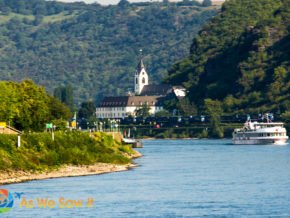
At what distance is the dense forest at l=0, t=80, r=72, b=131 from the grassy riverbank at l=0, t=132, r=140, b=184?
727 centimetres

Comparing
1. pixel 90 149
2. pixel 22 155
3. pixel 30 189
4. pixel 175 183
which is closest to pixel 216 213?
pixel 30 189

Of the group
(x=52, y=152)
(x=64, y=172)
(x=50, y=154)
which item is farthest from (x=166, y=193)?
(x=52, y=152)

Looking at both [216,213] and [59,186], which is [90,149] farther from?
[216,213]

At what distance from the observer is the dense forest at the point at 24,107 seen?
161 metres

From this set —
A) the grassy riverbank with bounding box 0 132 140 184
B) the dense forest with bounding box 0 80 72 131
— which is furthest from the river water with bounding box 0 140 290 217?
the dense forest with bounding box 0 80 72 131

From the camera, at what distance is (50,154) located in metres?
134

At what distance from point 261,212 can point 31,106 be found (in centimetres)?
7885

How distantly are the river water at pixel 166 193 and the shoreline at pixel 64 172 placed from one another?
5.59 feet

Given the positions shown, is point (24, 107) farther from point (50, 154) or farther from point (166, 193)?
point (166, 193)

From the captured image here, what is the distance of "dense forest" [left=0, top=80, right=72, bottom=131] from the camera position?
161m

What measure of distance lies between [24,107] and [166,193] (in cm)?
5936

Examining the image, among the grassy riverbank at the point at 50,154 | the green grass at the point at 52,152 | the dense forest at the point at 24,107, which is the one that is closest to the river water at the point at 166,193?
the grassy riverbank at the point at 50,154

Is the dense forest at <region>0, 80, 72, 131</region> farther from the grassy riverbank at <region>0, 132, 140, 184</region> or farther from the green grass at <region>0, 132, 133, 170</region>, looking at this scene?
the grassy riverbank at <region>0, 132, 140, 184</region>

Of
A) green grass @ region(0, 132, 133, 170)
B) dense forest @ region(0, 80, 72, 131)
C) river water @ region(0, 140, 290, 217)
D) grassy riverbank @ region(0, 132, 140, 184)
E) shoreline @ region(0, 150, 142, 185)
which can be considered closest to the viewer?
river water @ region(0, 140, 290, 217)
